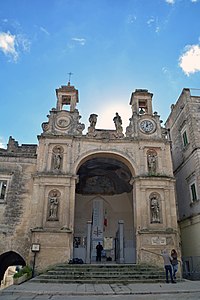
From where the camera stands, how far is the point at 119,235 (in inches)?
647

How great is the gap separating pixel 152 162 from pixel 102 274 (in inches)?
337

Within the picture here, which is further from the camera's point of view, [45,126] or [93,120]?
[93,120]

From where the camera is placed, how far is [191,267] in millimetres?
17000

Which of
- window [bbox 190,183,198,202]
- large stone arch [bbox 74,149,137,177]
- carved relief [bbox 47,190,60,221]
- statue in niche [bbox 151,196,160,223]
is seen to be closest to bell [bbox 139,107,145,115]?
large stone arch [bbox 74,149,137,177]

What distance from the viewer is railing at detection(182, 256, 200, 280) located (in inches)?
640

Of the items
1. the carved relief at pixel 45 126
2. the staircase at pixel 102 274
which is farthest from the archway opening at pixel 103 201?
the staircase at pixel 102 274

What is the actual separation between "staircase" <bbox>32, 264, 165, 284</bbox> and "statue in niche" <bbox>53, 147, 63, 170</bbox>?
6212 mm

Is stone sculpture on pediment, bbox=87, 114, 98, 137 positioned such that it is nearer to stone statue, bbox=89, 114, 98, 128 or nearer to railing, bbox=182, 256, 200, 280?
stone statue, bbox=89, 114, 98, 128

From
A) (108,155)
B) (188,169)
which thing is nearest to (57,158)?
(108,155)

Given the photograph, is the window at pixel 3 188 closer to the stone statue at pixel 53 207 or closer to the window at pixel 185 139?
the stone statue at pixel 53 207

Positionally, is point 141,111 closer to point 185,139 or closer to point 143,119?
point 143,119

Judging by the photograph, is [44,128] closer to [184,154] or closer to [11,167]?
[11,167]

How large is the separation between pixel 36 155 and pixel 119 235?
7.83 metres

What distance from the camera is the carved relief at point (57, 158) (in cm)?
1725
